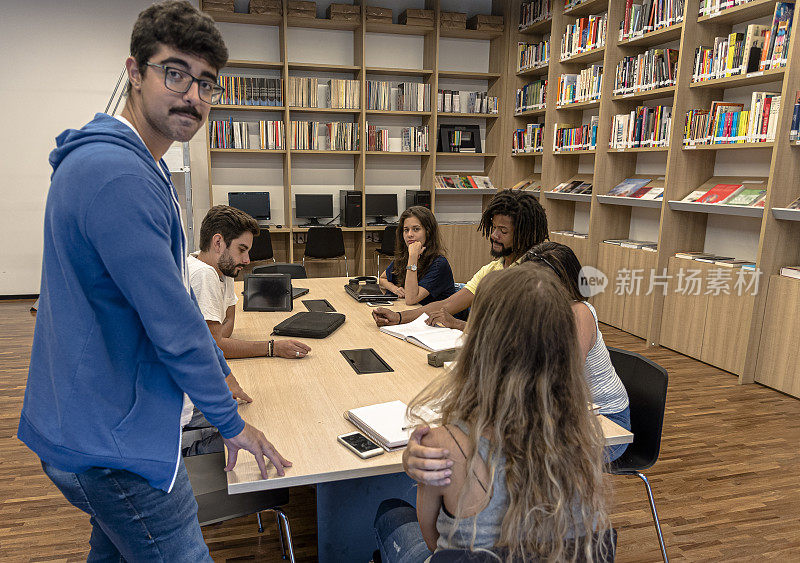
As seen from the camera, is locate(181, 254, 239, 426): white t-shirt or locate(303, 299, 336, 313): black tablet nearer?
locate(181, 254, 239, 426): white t-shirt

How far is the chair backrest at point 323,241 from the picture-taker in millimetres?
6164

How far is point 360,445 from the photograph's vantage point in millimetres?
1404

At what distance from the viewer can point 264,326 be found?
255cm

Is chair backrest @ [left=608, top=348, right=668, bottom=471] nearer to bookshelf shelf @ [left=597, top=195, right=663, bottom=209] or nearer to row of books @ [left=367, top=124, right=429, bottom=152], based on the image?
bookshelf shelf @ [left=597, top=195, right=663, bottom=209]

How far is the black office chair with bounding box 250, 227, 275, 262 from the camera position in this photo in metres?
5.97

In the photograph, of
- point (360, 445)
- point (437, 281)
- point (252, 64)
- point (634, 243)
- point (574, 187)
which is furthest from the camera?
point (252, 64)

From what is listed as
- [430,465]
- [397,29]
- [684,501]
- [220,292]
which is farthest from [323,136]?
[430,465]

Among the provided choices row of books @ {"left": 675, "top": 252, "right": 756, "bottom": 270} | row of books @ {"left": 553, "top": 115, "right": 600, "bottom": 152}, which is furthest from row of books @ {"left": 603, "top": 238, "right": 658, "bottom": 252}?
row of books @ {"left": 553, "top": 115, "right": 600, "bottom": 152}

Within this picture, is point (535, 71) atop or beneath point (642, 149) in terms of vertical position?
atop

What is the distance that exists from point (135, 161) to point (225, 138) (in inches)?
218

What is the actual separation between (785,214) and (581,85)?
8.49 ft

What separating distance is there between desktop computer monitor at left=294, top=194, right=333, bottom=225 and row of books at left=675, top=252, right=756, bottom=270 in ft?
12.2

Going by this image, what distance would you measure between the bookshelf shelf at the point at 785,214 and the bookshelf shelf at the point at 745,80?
850mm

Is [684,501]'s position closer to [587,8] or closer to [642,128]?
[642,128]
